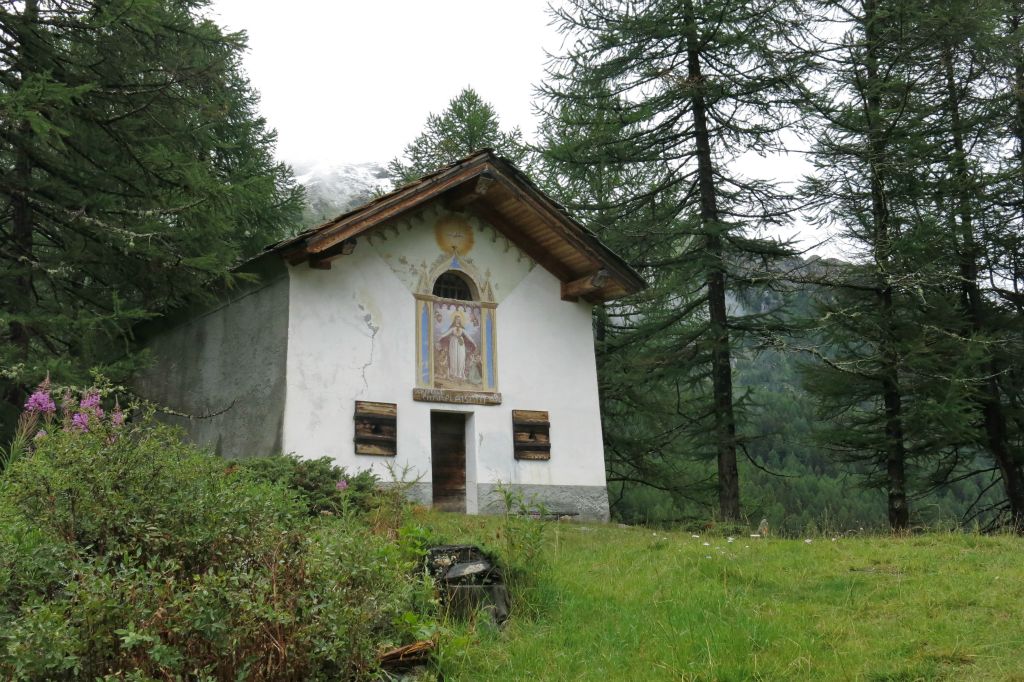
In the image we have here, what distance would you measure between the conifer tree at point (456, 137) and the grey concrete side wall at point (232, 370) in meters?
11.0

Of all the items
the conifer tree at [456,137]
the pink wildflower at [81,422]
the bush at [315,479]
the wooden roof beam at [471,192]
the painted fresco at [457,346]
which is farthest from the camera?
the conifer tree at [456,137]

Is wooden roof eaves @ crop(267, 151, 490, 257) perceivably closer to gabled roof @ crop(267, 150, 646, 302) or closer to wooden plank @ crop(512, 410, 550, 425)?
gabled roof @ crop(267, 150, 646, 302)

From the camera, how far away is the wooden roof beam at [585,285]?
1548 centimetres

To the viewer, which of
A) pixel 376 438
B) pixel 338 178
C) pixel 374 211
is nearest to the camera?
pixel 374 211

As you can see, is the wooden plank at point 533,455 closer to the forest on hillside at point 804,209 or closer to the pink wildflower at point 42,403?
the forest on hillside at point 804,209

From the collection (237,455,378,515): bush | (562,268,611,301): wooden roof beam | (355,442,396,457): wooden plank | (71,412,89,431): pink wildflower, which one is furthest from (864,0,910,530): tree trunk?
(71,412,89,431): pink wildflower

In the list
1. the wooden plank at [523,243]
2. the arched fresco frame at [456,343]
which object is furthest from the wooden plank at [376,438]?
the wooden plank at [523,243]

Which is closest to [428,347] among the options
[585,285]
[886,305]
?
[585,285]

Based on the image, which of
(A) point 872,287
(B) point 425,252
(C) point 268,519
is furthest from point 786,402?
(C) point 268,519

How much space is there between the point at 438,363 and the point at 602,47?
7672mm

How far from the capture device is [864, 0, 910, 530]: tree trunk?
55.2ft

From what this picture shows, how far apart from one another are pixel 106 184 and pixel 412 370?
515cm

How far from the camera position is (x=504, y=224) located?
15.6 meters

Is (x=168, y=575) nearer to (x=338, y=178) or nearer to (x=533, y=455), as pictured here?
(x=533, y=455)
